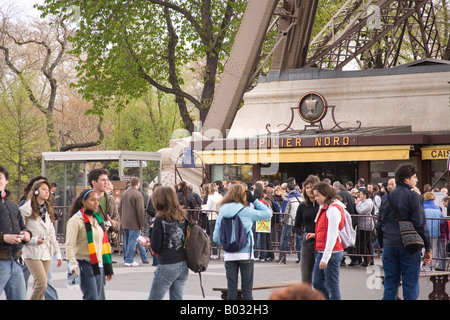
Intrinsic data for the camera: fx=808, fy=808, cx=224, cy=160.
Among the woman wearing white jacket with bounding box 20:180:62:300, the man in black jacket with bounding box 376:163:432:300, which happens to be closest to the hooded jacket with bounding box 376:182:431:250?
the man in black jacket with bounding box 376:163:432:300

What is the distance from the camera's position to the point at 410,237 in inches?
359

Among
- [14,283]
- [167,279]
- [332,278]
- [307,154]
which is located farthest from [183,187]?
[167,279]

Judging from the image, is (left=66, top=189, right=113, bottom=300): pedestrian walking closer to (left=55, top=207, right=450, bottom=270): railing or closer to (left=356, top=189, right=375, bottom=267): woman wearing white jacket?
(left=55, top=207, right=450, bottom=270): railing

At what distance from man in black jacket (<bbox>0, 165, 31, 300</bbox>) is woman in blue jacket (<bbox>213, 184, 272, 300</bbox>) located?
2326mm

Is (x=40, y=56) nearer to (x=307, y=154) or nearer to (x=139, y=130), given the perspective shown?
(x=139, y=130)

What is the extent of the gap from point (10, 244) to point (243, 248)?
2.77 metres

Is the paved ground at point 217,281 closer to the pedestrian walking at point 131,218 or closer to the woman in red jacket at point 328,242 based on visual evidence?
the pedestrian walking at point 131,218

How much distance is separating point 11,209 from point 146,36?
26645 millimetres

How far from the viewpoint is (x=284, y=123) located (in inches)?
1192

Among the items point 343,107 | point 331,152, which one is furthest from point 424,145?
point 343,107

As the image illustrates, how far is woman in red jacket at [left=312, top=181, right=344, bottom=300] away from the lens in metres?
9.54

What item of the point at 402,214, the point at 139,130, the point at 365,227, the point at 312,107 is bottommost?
the point at 365,227

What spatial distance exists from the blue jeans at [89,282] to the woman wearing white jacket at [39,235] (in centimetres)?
103

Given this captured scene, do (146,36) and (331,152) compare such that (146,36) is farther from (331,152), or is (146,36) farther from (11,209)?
(11,209)
